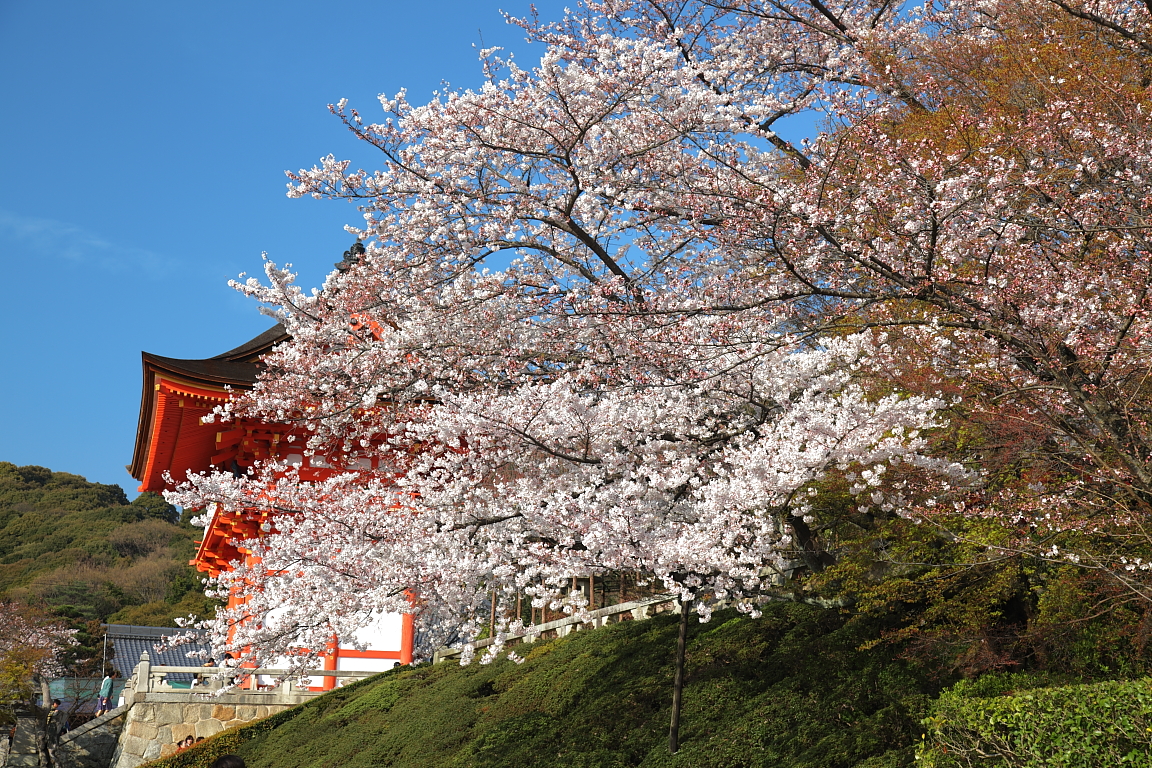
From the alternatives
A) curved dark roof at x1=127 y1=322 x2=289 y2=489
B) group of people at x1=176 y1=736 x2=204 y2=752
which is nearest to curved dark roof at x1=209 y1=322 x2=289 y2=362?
curved dark roof at x1=127 y1=322 x2=289 y2=489

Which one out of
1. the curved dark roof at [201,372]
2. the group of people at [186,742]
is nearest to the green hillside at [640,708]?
the group of people at [186,742]

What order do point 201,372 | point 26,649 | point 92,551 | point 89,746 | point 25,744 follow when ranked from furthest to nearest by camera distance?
point 92,551 < point 26,649 < point 25,744 < point 89,746 < point 201,372

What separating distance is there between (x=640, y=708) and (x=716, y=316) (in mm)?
4375

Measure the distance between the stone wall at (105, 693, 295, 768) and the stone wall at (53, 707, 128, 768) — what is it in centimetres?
221

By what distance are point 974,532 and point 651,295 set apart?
332 cm

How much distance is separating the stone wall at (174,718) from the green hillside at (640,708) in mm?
1094

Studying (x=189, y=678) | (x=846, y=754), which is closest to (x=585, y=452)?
(x=846, y=754)

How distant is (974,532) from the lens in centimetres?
637

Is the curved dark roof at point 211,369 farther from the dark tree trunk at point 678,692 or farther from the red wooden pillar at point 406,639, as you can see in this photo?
the dark tree trunk at point 678,692

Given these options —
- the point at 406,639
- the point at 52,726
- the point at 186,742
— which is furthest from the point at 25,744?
the point at 406,639

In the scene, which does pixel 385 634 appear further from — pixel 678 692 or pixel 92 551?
pixel 92 551

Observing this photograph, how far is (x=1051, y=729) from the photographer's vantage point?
4.57 meters

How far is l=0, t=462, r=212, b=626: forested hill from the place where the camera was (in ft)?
129

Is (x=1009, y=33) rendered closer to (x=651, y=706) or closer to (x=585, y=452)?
(x=585, y=452)
